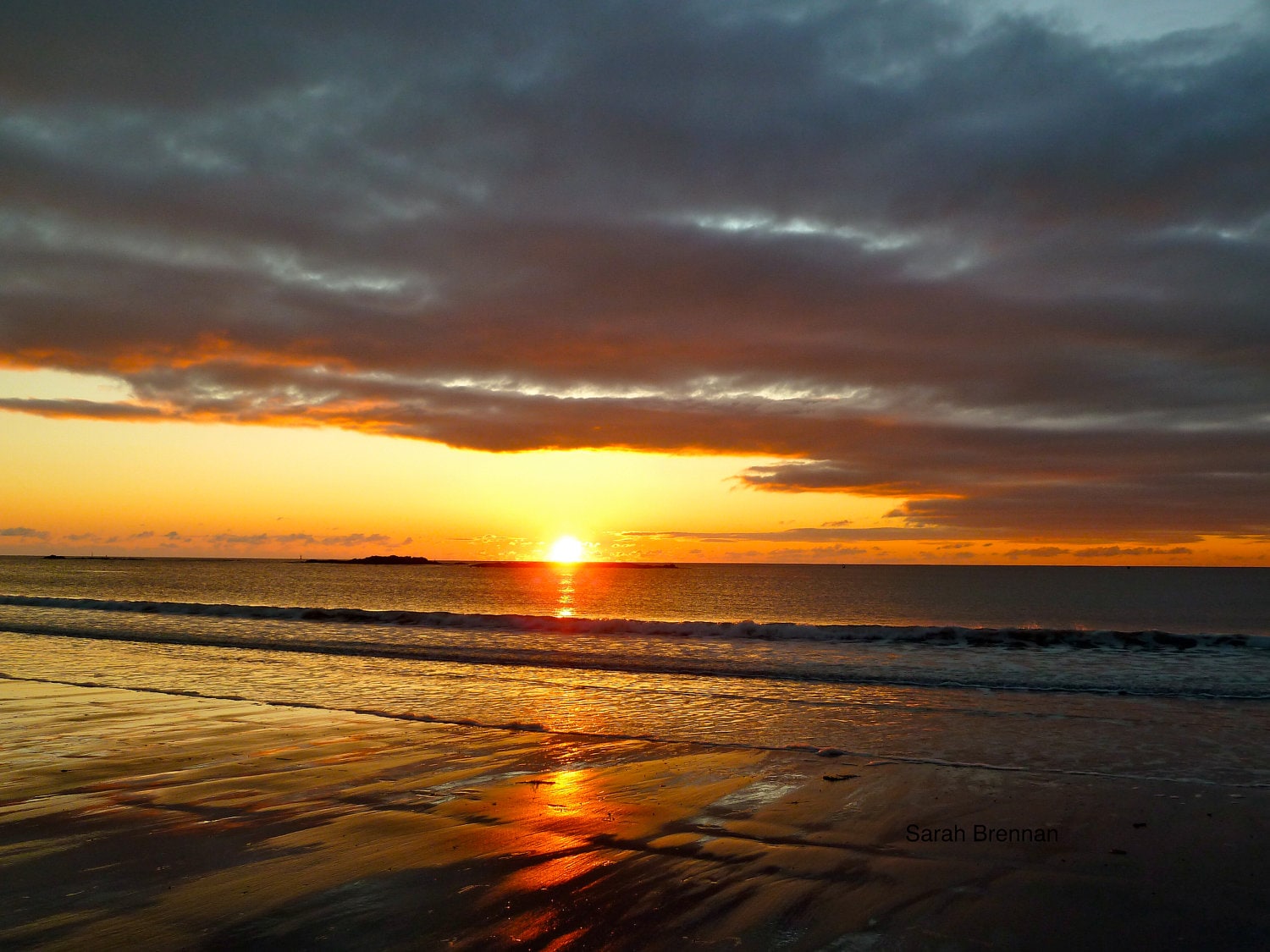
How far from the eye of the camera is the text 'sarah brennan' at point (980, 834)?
26.5 feet

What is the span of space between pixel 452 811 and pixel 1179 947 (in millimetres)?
6594

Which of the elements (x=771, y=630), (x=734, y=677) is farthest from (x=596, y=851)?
(x=771, y=630)

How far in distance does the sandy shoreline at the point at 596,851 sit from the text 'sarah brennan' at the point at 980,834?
0.04 metres

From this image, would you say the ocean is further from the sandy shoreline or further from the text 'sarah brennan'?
the text 'sarah brennan'

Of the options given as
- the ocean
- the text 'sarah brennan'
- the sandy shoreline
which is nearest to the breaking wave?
the ocean

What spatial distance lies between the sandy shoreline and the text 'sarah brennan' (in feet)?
0.12

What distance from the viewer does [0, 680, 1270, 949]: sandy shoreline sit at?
19.0ft

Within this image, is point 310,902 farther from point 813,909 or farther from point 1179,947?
point 1179,947

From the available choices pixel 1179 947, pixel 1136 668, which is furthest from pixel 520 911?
pixel 1136 668

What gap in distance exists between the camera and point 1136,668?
80.0ft

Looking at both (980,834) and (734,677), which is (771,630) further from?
(980,834)

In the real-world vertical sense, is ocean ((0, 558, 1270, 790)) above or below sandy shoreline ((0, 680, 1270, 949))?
below

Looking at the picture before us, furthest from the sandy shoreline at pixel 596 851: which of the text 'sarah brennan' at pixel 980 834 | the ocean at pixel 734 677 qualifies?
the ocean at pixel 734 677

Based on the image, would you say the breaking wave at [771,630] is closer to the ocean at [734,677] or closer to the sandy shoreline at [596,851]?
the ocean at [734,677]
